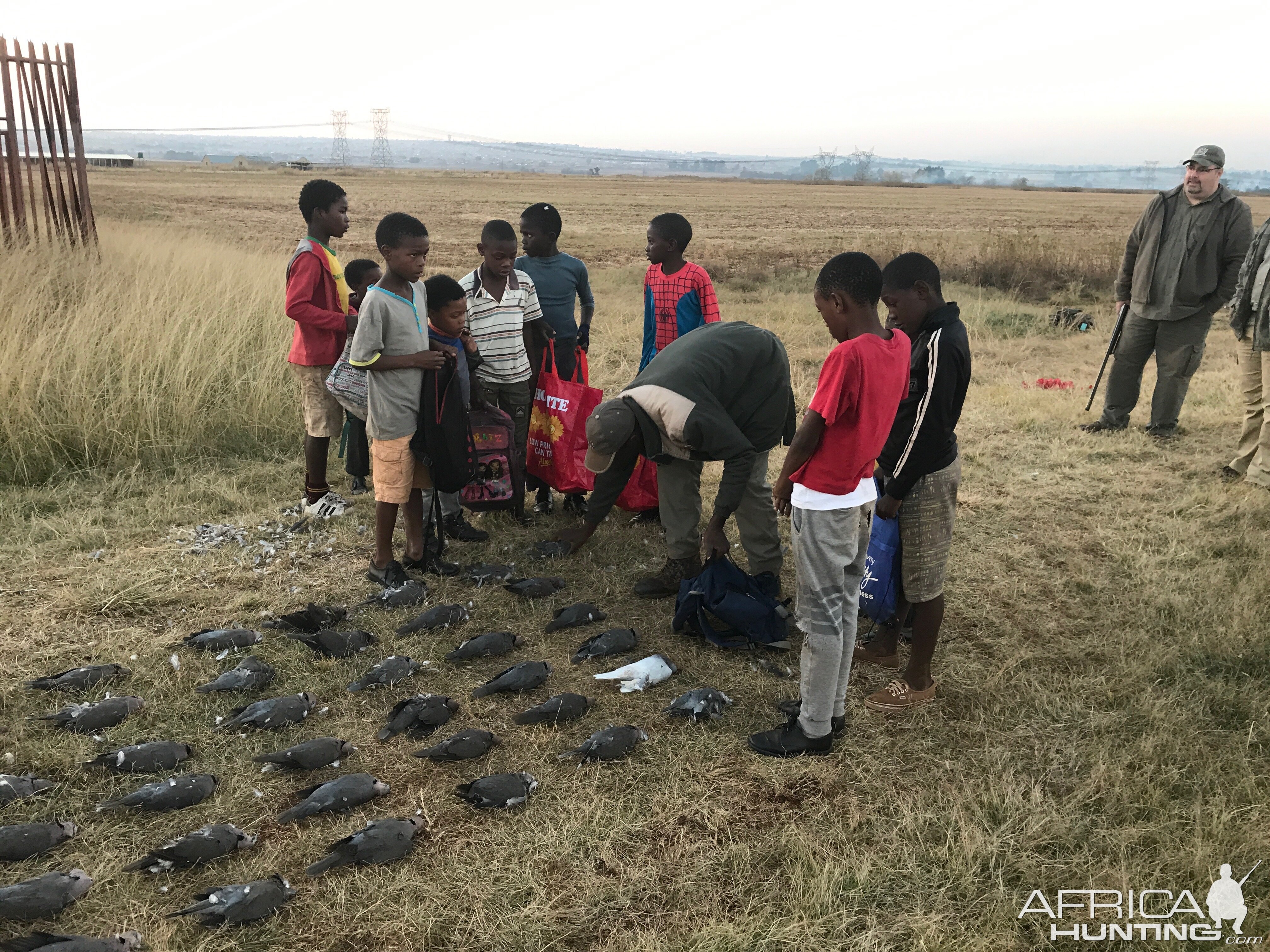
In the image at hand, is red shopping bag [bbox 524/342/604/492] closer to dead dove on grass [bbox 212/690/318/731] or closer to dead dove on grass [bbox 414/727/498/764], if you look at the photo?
A: dead dove on grass [bbox 414/727/498/764]

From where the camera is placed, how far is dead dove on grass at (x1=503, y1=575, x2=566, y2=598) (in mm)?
4867

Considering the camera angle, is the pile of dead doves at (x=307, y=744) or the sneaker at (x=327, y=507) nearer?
the pile of dead doves at (x=307, y=744)

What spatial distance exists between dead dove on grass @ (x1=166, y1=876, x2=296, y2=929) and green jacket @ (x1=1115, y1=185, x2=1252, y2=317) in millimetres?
7698

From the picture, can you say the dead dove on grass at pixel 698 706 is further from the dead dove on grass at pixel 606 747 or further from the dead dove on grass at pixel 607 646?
the dead dove on grass at pixel 607 646

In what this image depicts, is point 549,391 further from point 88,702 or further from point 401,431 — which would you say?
point 88,702

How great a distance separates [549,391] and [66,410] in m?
3.95

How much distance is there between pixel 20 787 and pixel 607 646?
8.14 feet

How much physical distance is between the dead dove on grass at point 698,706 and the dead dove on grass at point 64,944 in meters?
2.18

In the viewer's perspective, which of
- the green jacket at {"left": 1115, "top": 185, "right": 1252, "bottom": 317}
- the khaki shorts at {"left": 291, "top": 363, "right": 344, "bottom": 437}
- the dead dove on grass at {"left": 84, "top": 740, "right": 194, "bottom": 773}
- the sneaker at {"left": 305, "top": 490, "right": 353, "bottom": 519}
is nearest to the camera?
the dead dove on grass at {"left": 84, "top": 740, "right": 194, "bottom": 773}

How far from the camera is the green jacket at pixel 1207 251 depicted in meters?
6.96

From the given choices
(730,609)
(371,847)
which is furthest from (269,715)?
(730,609)

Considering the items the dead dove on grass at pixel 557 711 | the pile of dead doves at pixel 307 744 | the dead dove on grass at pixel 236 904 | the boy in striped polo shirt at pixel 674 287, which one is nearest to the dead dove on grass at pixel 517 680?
the pile of dead doves at pixel 307 744

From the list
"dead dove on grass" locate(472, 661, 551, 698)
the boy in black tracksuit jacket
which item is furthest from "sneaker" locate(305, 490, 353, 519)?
the boy in black tracksuit jacket

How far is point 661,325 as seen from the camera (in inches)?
220
